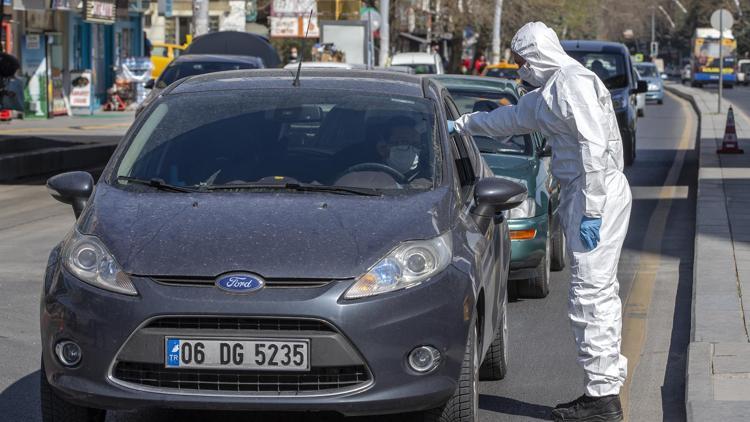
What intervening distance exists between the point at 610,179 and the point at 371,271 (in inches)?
53.3

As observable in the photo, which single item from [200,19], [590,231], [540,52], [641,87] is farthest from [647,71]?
[590,231]

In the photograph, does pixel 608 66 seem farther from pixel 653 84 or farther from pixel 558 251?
pixel 653 84

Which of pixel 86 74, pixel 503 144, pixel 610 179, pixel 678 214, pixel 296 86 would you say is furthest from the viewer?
pixel 86 74

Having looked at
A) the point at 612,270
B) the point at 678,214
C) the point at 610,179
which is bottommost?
the point at 678,214

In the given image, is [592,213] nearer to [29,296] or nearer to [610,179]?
[610,179]

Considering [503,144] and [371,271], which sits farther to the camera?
[503,144]

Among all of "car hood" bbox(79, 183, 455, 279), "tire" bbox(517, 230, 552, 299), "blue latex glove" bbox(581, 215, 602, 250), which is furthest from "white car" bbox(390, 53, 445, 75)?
"car hood" bbox(79, 183, 455, 279)

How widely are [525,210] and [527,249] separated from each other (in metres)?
0.31

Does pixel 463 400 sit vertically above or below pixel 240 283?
below

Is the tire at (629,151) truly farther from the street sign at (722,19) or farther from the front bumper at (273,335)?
the street sign at (722,19)

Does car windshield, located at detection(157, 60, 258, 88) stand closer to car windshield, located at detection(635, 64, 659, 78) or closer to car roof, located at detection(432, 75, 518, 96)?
car roof, located at detection(432, 75, 518, 96)

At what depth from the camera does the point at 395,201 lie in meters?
6.04

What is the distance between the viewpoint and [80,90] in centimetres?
3988

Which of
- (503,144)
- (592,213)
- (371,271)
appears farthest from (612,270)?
(503,144)
